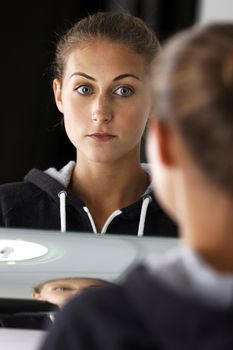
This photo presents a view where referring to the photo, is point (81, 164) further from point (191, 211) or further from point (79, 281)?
point (191, 211)

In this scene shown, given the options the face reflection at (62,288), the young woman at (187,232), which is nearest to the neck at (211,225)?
the young woman at (187,232)

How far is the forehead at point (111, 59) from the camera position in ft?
2.00

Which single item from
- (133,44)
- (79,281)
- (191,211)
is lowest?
(79,281)

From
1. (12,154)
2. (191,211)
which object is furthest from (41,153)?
(191,211)

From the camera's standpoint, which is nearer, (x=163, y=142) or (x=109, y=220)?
(x=163, y=142)

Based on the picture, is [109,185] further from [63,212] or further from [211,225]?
[211,225]

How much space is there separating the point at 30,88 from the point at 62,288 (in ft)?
0.61

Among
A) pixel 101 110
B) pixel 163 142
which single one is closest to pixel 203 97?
pixel 163 142

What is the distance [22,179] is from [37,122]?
0.18 ft

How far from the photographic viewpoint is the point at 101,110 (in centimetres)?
61

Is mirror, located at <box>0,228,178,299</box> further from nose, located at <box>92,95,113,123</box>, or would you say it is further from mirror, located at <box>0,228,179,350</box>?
nose, located at <box>92,95,113,123</box>

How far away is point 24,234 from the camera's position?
0.64 meters

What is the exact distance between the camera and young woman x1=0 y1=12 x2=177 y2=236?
612 mm

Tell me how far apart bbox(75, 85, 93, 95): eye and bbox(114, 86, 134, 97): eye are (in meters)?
0.02
